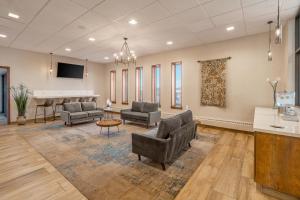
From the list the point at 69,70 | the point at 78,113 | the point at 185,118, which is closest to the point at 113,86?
the point at 69,70

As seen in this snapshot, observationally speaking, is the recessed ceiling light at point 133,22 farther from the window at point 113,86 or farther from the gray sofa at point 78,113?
the window at point 113,86

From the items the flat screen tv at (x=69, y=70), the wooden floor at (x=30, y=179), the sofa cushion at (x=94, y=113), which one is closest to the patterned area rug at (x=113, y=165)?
the wooden floor at (x=30, y=179)

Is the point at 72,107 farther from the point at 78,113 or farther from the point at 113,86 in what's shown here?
the point at 113,86

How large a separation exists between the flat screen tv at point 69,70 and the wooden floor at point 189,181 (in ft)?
15.9

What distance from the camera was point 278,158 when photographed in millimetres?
1938

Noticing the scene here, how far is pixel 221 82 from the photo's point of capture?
5270mm

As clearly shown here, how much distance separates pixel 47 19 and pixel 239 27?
5068 millimetres

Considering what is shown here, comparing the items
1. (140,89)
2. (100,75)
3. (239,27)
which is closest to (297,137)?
(239,27)

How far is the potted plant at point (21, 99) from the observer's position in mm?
6137

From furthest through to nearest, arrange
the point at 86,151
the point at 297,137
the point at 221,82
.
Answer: the point at 221,82 < the point at 86,151 < the point at 297,137

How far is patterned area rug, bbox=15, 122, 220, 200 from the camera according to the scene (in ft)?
7.09

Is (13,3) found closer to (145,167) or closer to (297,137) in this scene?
(145,167)

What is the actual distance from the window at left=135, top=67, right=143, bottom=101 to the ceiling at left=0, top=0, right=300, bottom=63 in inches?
95.1

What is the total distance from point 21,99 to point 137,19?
6.01 meters
